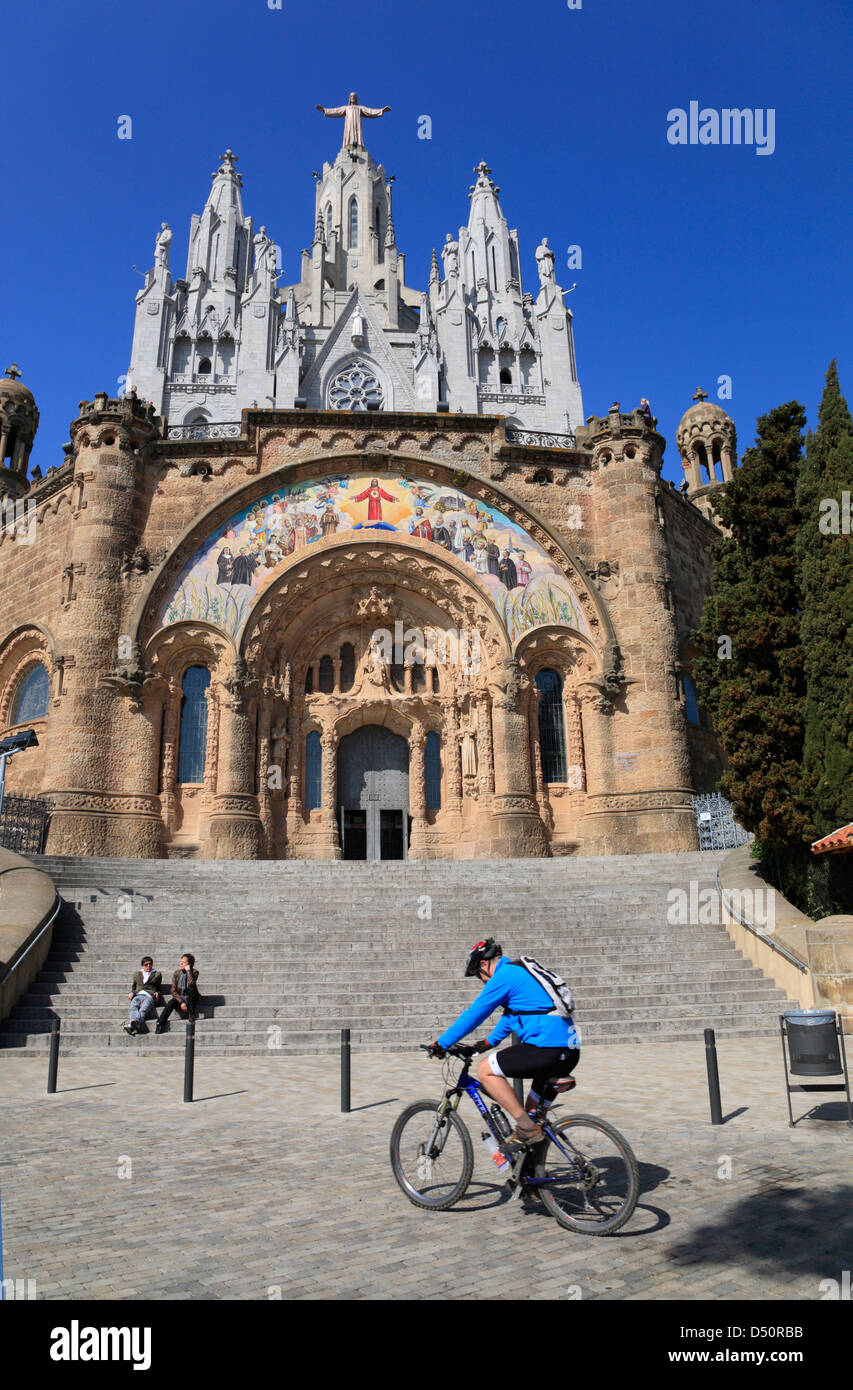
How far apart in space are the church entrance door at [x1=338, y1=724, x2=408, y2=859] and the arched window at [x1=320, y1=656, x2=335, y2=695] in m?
1.45

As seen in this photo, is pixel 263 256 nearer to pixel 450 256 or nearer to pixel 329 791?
pixel 450 256

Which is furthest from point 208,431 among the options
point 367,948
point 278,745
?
point 367,948

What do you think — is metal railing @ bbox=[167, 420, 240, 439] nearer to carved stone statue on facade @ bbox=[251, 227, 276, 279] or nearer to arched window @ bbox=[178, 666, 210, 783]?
arched window @ bbox=[178, 666, 210, 783]

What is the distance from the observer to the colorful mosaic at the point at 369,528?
2402 cm

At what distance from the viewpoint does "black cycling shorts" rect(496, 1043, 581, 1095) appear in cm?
501

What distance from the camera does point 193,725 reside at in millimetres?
23906

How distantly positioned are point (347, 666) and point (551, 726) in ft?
19.7

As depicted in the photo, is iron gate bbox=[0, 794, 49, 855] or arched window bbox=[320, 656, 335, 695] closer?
iron gate bbox=[0, 794, 49, 855]

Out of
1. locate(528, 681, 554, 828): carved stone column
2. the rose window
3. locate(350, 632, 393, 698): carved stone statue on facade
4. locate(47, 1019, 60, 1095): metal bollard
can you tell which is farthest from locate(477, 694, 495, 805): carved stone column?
the rose window

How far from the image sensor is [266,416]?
82.8 feet
